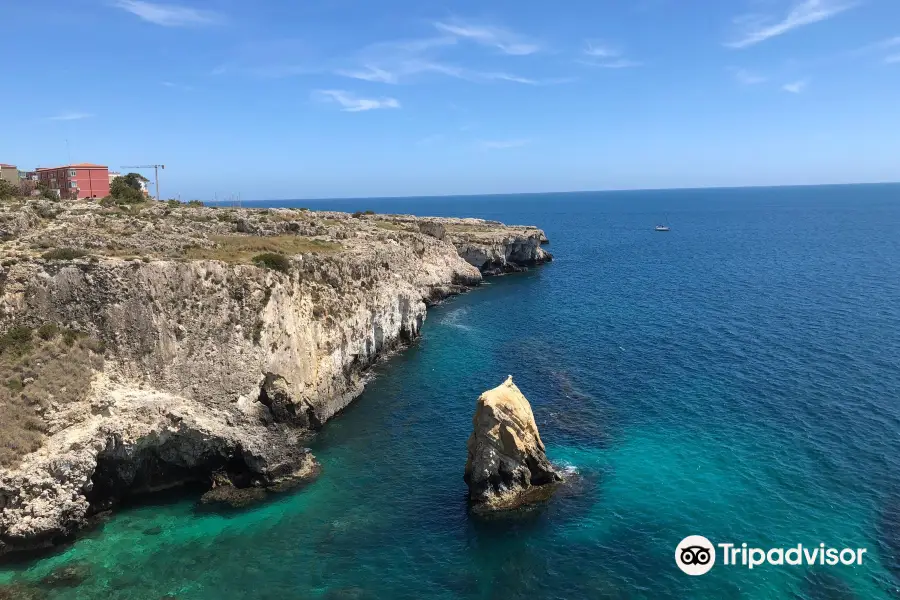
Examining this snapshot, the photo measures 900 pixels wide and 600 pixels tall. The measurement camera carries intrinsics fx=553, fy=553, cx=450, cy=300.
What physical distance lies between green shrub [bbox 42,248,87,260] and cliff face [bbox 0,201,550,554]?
5.9 inches

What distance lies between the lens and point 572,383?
5466cm

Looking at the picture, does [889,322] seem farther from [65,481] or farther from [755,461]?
[65,481]

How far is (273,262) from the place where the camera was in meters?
47.9

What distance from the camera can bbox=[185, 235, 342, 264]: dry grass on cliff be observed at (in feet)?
156

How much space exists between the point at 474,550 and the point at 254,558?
39.9 feet

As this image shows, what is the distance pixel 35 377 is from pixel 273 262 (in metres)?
18.9

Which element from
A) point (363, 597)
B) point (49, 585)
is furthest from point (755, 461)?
point (49, 585)

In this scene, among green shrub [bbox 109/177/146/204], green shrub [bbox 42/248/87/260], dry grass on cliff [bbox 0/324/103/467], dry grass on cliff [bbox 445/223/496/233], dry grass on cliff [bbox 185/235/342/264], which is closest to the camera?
dry grass on cliff [bbox 0/324/103/467]

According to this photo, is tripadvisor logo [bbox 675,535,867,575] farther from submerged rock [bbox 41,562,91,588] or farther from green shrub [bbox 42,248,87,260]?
green shrub [bbox 42,248,87,260]

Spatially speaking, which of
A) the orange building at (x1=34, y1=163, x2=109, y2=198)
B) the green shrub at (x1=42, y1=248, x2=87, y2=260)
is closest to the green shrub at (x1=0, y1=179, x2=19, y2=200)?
the orange building at (x1=34, y1=163, x2=109, y2=198)

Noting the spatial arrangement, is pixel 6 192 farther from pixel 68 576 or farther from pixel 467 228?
pixel 467 228

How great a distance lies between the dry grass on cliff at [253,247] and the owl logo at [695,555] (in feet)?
125

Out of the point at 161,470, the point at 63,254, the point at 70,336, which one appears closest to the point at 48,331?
the point at 70,336

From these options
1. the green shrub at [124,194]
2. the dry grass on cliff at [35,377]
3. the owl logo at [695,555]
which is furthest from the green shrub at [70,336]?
the green shrub at [124,194]
